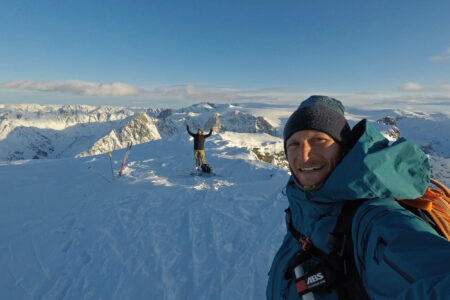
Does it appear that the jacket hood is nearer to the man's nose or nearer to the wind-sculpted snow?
the man's nose

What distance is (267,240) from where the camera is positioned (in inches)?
240

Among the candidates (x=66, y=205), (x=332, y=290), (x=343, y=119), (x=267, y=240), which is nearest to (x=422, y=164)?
(x=343, y=119)

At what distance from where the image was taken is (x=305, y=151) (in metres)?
2.01

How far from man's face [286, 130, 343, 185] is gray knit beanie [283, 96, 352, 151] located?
51mm

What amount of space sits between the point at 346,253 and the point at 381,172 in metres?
0.62

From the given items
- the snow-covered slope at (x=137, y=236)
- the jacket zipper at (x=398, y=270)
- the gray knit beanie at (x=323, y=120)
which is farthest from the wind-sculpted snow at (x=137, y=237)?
the jacket zipper at (x=398, y=270)

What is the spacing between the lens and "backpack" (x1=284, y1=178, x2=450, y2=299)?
144cm

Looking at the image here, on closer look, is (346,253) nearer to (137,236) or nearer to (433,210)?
(433,210)

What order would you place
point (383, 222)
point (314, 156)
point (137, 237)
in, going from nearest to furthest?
1. point (383, 222)
2. point (314, 156)
3. point (137, 237)

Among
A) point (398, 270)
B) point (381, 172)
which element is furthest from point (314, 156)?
point (398, 270)

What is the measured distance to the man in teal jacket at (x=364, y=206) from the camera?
1.10 meters

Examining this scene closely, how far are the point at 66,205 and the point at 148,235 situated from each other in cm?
449

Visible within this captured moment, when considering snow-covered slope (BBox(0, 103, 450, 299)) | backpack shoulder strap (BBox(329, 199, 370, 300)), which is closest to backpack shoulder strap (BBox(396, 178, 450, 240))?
backpack shoulder strap (BBox(329, 199, 370, 300))

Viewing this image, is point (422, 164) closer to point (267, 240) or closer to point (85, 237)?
point (267, 240)
